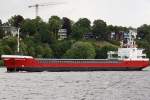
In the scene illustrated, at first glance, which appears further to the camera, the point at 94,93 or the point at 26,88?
the point at 26,88

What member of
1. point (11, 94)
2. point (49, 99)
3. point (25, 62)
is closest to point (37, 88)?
point (11, 94)

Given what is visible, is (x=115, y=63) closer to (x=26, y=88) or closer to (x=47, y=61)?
(x=47, y=61)

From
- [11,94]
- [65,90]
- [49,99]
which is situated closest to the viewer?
[49,99]

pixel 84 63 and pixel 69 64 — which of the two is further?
pixel 84 63

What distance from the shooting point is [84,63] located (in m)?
175

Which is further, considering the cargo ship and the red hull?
the cargo ship

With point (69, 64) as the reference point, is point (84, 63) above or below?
above

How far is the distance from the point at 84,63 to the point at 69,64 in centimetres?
434

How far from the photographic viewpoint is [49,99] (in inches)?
2997

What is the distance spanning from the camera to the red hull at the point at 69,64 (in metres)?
160

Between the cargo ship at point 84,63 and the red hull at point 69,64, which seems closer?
the red hull at point 69,64

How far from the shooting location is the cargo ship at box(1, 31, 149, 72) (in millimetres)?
160125

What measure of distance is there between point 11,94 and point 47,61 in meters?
85.5

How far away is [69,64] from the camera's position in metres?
173
